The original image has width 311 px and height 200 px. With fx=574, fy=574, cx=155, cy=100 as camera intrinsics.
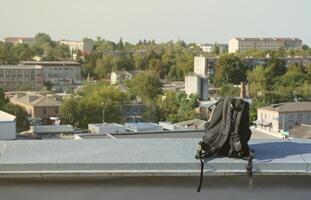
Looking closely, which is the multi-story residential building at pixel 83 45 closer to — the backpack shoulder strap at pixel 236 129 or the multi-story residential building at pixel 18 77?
the multi-story residential building at pixel 18 77

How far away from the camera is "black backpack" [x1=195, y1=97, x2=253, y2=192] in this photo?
1729mm

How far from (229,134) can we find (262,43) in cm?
5329

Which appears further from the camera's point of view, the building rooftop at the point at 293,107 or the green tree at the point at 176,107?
the green tree at the point at 176,107

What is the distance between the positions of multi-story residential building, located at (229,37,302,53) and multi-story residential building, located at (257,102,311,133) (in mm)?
34987

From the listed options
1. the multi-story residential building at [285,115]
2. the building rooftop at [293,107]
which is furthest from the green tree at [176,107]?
the building rooftop at [293,107]

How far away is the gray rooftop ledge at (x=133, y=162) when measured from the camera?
169 centimetres

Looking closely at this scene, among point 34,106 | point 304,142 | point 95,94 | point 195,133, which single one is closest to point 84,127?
point 95,94

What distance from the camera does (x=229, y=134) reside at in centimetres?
174

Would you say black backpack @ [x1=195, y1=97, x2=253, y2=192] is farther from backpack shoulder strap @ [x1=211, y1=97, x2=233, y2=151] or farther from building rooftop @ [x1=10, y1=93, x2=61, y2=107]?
building rooftop @ [x1=10, y1=93, x2=61, y2=107]

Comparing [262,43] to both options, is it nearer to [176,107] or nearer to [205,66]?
[205,66]

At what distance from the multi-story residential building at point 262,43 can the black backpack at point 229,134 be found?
1953 inches

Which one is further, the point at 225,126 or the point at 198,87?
the point at 198,87

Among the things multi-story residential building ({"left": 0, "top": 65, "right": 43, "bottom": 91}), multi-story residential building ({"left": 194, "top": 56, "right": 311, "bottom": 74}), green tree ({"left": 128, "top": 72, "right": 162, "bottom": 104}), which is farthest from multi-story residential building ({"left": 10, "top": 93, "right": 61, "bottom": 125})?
multi-story residential building ({"left": 194, "top": 56, "right": 311, "bottom": 74})

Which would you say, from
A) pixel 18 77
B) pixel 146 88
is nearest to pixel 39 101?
pixel 146 88
